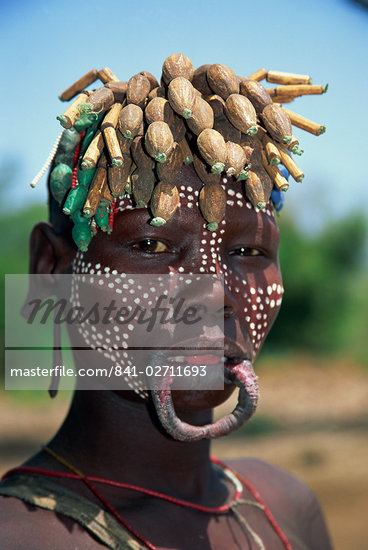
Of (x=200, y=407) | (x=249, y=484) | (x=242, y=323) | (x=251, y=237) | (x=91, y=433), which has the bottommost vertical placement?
(x=249, y=484)

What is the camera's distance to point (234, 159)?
5.88 feet

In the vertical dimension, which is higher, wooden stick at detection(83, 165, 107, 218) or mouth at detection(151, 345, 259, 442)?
wooden stick at detection(83, 165, 107, 218)

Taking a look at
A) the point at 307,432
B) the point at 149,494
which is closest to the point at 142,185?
the point at 149,494

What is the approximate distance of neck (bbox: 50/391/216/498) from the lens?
210cm

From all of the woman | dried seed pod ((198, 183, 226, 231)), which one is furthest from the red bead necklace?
dried seed pod ((198, 183, 226, 231))

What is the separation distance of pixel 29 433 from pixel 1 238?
355cm

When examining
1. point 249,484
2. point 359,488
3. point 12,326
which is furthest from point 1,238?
point 249,484

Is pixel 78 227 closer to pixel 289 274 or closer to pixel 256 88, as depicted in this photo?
pixel 256 88

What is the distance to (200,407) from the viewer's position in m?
1.89

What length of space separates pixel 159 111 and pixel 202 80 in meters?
0.21

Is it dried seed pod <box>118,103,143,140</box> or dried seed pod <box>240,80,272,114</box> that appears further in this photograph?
dried seed pod <box>240,80,272,114</box>

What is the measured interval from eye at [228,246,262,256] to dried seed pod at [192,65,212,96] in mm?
495

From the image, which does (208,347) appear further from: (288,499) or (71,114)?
(288,499)

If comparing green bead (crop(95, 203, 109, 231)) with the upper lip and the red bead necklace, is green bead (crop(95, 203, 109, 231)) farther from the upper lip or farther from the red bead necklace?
the red bead necklace
